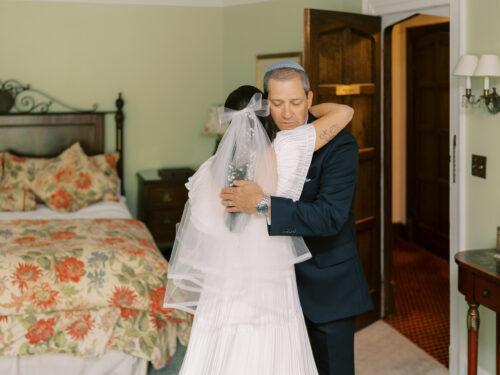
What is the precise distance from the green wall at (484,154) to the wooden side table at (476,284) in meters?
0.31

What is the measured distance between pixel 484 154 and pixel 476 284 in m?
0.81

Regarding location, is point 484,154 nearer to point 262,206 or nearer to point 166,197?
point 262,206

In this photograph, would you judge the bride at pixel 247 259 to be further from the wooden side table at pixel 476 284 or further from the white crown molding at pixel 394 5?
the white crown molding at pixel 394 5

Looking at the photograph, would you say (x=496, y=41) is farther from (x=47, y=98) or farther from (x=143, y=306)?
(x=47, y=98)

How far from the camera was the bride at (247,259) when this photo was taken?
2242 millimetres

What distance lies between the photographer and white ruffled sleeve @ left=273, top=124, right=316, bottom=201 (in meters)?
2.27

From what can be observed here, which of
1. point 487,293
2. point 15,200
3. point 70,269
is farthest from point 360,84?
point 15,200

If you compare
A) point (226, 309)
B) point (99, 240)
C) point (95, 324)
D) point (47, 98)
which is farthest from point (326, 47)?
point (47, 98)

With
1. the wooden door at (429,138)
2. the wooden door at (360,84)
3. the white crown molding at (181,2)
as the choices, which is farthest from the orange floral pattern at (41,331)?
the wooden door at (429,138)

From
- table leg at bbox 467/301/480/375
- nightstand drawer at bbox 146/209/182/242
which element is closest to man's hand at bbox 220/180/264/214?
table leg at bbox 467/301/480/375

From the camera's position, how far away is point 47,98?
5.97 meters

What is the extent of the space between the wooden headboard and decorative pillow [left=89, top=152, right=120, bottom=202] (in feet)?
0.79

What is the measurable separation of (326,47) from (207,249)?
2285 millimetres

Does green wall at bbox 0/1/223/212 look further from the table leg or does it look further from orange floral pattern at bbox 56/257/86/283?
the table leg
